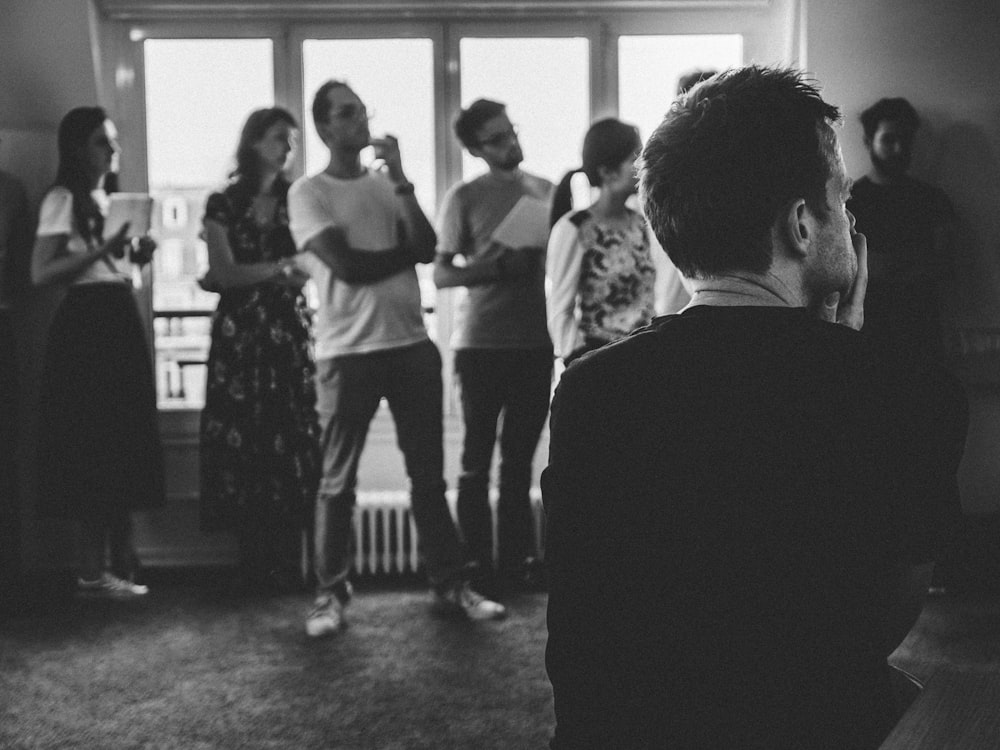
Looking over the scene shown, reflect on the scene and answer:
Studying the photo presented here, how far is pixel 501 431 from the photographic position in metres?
3.47

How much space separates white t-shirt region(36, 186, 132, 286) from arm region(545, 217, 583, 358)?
1.50 meters

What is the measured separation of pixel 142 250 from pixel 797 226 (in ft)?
10.6

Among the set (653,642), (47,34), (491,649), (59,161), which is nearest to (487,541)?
(491,649)

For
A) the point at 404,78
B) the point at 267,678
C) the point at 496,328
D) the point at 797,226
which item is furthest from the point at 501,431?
the point at 797,226

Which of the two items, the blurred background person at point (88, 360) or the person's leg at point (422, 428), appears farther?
the blurred background person at point (88, 360)

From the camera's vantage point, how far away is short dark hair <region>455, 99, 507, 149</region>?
11.3 ft

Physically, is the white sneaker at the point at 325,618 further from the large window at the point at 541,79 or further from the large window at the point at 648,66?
the large window at the point at 648,66

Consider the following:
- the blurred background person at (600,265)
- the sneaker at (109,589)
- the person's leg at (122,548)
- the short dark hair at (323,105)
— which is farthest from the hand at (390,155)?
the sneaker at (109,589)

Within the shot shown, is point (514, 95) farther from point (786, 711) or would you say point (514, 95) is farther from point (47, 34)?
point (786, 711)

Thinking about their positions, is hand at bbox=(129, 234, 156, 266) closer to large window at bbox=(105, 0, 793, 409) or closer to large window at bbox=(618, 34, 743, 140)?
large window at bbox=(105, 0, 793, 409)

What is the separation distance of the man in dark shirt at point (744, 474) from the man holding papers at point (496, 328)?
2.43m

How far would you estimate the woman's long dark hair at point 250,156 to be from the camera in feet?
11.4

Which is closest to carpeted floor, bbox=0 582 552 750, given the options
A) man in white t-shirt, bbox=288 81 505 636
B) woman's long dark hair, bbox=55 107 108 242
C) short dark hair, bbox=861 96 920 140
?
man in white t-shirt, bbox=288 81 505 636

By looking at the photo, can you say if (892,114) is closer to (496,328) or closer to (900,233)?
(900,233)
